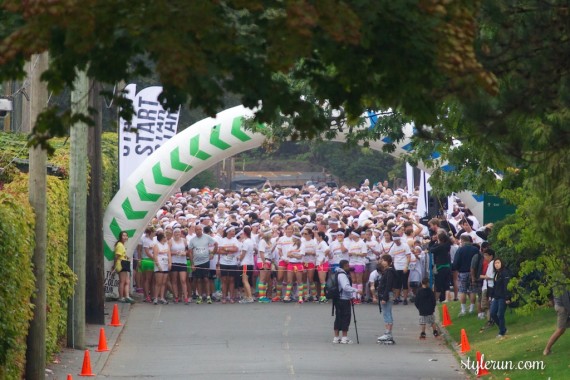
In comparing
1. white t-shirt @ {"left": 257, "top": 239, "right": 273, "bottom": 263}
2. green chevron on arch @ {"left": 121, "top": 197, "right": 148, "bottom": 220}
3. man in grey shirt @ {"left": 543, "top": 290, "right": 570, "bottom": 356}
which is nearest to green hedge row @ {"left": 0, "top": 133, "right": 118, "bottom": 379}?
green chevron on arch @ {"left": 121, "top": 197, "right": 148, "bottom": 220}

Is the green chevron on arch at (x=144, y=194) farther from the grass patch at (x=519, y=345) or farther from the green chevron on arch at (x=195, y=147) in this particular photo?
the grass patch at (x=519, y=345)

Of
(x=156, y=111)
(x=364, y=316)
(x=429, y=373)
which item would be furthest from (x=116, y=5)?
(x=156, y=111)

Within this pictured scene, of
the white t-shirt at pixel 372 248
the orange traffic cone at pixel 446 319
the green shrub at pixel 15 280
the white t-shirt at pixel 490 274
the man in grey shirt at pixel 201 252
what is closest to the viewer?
the green shrub at pixel 15 280

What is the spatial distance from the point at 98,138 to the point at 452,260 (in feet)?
25.1

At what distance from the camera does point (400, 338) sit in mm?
20312

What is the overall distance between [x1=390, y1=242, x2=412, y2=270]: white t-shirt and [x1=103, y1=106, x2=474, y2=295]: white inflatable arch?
81.7 inches

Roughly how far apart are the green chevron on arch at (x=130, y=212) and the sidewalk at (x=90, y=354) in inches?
102

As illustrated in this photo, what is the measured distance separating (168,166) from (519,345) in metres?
9.49

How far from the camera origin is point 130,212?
2430 centimetres

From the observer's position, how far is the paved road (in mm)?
16672

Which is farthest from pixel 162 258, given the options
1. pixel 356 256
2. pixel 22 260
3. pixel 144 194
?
pixel 22 260

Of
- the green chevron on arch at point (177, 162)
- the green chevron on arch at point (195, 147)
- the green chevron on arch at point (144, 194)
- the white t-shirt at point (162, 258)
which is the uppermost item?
the green chevron on arch at point (195, 147)

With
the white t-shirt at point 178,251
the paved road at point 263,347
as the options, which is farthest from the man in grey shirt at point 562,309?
the white t-shirt at point 178,251

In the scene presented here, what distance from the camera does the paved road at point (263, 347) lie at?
16672 millimetres
